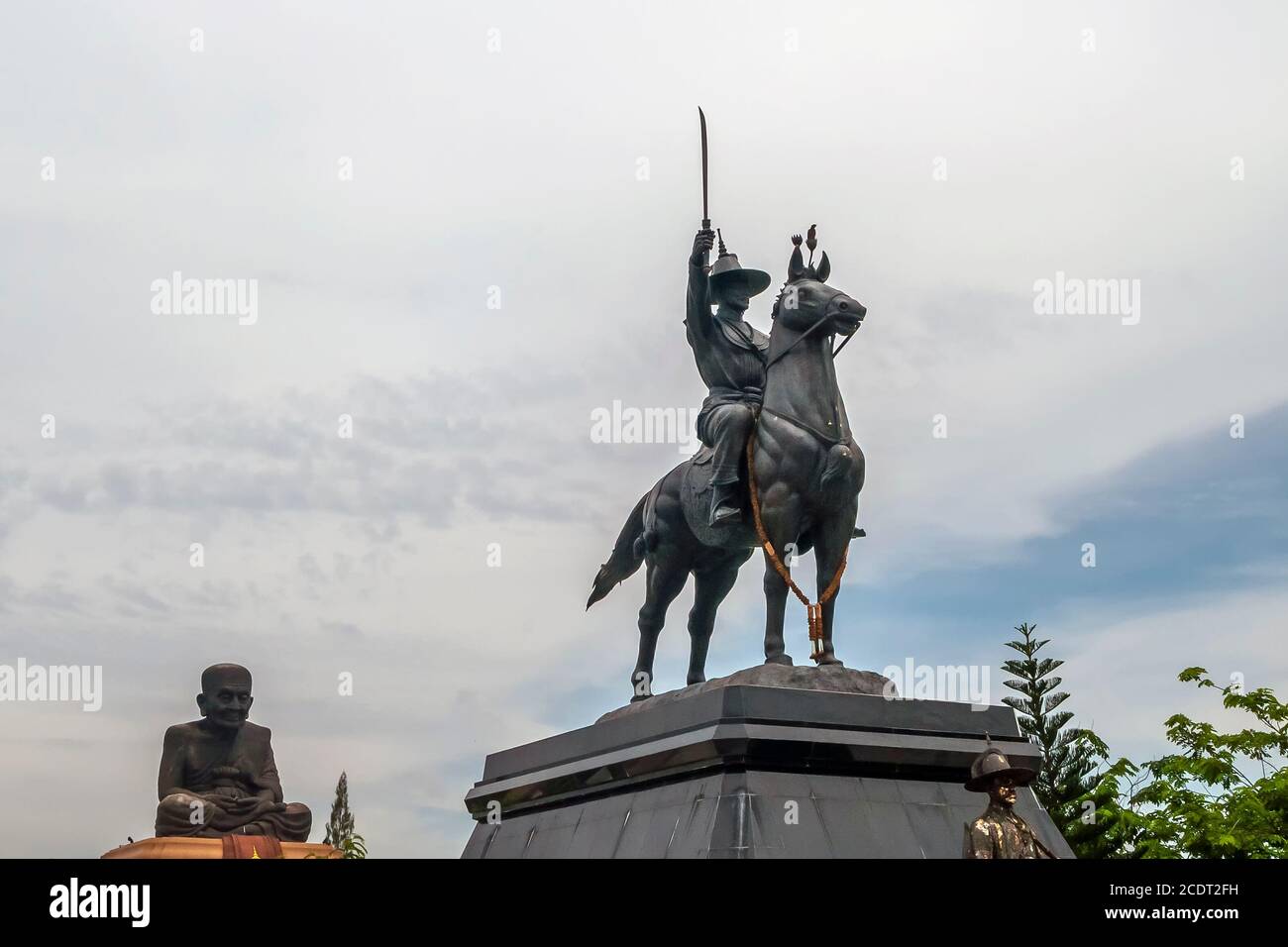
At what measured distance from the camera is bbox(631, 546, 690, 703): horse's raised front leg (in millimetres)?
11781

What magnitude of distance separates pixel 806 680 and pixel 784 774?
2.57 ft

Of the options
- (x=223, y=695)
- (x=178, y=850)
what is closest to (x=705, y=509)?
(x=178, y=850)

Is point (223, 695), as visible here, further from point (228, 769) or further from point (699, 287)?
point (699, 287)

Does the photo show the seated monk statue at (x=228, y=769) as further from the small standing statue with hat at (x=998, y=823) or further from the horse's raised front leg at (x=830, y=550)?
the small standing statue with hat at (x=998, y=823)

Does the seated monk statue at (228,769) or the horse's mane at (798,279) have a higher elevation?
the horse's mane at (798,279)

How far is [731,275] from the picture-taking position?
12.0 metres

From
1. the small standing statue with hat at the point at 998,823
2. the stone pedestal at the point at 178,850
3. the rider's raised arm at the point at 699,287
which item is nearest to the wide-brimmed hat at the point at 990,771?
the small standing statue with hat at the point at 998,823

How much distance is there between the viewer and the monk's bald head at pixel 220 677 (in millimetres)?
16578

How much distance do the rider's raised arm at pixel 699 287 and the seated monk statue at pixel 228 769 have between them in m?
7.44

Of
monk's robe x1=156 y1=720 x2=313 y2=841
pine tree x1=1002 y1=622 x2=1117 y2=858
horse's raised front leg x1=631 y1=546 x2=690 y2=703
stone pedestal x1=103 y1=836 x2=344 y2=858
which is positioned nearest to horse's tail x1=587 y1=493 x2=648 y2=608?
horse's raised front leg x1=631 y1=546 x2=690 y2=703
